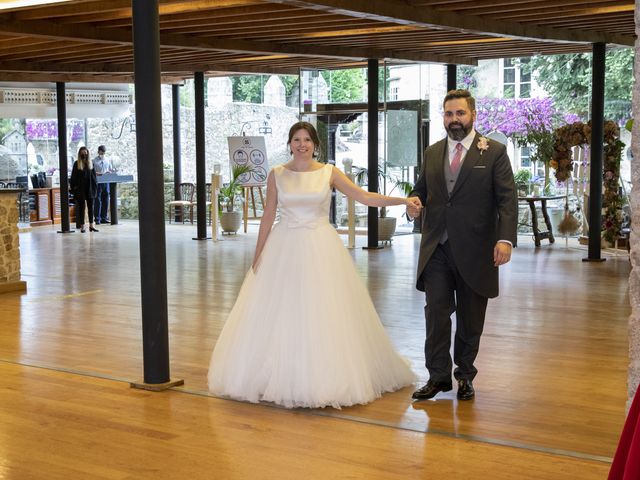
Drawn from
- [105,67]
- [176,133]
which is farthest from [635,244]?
[176,133]

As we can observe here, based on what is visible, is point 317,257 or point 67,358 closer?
point 317,257

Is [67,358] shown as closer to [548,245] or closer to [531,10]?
[531,10]

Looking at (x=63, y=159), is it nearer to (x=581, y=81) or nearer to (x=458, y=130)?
(x=581, y=81)

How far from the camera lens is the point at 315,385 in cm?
489

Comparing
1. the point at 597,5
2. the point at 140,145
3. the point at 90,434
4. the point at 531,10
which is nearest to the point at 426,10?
the point at 531,10

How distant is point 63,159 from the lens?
16.1 m

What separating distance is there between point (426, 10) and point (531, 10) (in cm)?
108

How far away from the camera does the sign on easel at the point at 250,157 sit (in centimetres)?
1591

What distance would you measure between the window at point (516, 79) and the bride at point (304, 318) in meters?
15.0

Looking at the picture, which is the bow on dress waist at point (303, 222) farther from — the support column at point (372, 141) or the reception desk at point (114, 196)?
the reception desk at point (114, 196)

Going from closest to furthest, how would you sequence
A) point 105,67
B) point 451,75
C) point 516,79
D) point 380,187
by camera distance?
point 380,187
point 105,67
point 451,75
point 516,79

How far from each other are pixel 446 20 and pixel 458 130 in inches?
184

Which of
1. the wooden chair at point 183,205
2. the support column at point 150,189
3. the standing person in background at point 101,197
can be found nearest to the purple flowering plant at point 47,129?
the standing person in background at point 101,197

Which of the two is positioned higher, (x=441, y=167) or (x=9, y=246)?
(x=441, y=167)
